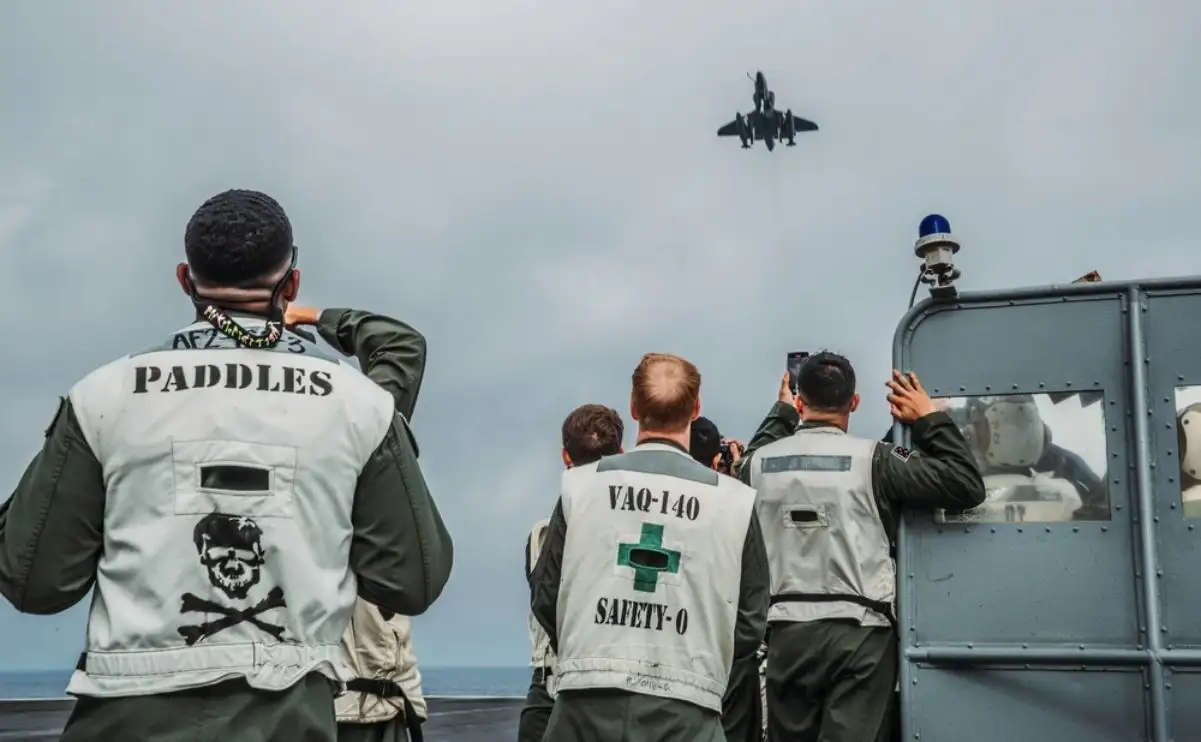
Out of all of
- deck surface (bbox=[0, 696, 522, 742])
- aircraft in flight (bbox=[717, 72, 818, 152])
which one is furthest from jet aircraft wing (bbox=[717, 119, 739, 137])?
deck surface (bbox=[0, 696, 522, 742])

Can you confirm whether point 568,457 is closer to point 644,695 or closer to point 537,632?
point 537,632

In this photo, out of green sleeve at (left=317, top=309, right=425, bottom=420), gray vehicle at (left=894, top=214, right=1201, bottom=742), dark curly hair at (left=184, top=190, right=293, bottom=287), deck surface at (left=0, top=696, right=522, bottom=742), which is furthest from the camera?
deck surface at (left=0, top=696, right=522, bottom=742)

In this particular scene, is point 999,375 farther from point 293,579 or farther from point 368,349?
point 293,579

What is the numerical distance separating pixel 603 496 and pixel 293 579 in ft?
5.15

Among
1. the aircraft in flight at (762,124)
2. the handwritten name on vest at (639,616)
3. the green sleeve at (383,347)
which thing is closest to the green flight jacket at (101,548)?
the green sleeve at (383,347)

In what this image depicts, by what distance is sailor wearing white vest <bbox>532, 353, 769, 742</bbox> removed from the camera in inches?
152

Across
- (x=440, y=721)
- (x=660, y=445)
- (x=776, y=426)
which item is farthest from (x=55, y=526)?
(x=440, y=721)

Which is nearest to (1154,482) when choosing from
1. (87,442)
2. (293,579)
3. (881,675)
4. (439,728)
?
(881,675)

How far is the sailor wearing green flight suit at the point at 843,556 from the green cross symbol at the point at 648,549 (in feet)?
4.69

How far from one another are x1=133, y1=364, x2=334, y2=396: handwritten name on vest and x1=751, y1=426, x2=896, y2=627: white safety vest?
9.33 feet

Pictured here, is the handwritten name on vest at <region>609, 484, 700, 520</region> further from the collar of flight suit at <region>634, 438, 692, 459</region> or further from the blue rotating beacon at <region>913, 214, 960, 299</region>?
the blue rotating beacon at <region>913, 214, 960, 299</region>

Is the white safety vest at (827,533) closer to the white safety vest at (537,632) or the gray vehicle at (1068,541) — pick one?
the gray vehicle at (1068,541)

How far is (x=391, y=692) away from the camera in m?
4.51

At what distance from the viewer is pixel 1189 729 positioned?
4711mm
